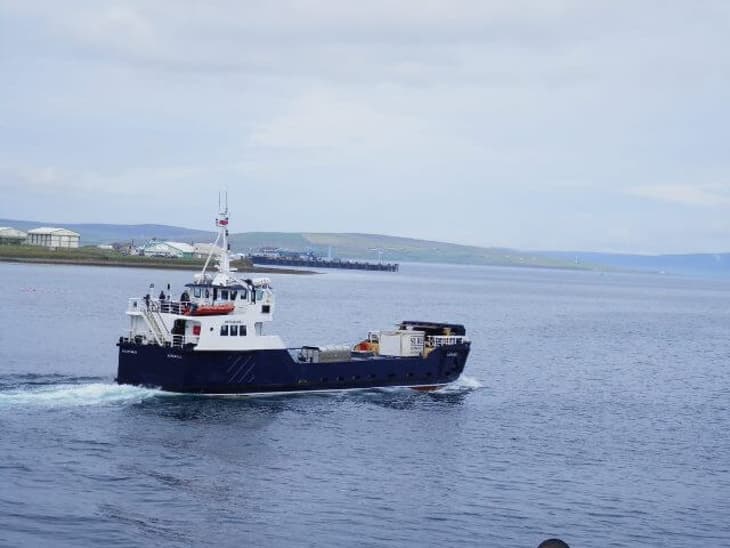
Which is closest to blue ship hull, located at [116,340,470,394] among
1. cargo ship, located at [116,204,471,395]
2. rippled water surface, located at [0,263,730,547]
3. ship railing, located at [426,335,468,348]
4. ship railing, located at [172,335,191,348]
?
cargo ship, located at [116,204,471,395]

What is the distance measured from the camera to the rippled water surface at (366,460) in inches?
1063

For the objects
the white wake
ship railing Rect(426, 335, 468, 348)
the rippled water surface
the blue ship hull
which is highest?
ship railing Rect(426, 335, 468, 348)

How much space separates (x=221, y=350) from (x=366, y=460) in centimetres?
1073

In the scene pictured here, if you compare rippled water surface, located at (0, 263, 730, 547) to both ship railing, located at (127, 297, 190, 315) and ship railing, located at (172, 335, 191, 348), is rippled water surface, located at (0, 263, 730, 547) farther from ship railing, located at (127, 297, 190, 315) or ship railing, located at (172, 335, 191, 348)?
ship railing, located at (127, 297, 190, 315)

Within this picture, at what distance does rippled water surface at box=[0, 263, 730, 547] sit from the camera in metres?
27.0

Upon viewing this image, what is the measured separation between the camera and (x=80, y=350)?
59656 mm

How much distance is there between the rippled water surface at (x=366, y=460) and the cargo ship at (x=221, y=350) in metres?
0.80

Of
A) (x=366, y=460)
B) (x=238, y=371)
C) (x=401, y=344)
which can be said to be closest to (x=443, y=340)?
(x=401, y=344)

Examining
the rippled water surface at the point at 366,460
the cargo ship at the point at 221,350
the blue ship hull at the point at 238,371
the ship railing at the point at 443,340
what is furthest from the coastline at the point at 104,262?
the cargo ship at the point at 221,350

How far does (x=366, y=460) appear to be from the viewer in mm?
34219

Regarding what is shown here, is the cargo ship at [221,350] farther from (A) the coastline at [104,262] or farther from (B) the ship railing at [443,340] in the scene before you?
(A) the coastline at [104,262]

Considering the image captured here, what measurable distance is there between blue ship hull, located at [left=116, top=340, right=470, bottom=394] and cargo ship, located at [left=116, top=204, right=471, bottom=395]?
1.5 inches

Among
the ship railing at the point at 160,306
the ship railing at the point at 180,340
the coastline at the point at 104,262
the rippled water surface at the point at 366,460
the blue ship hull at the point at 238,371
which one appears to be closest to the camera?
the rippled water surface at the point at 366,460

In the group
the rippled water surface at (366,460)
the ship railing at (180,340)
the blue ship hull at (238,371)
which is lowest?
the rippled water surface at (366,460)
